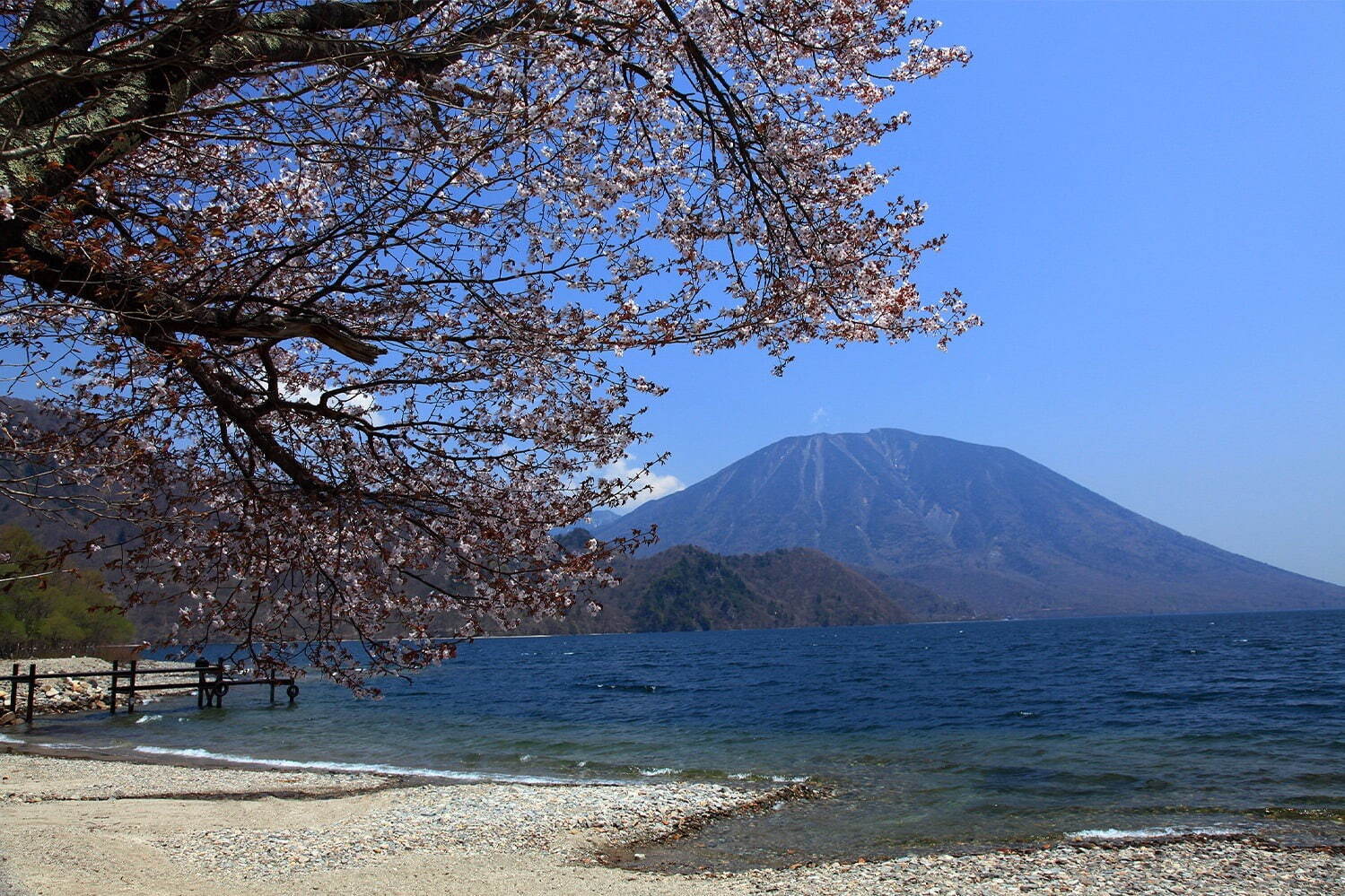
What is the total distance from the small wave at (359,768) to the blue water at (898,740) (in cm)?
34

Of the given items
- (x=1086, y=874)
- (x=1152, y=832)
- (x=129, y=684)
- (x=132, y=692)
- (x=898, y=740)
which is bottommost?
(x=898, y=740)

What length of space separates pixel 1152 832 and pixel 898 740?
1157 cm

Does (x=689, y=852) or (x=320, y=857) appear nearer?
(x=320, y=857)

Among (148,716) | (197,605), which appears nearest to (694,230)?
(197,605)

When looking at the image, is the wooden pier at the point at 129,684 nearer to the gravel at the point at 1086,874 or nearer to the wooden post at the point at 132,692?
the wooden post at the point at 132,692

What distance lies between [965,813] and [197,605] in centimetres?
1283

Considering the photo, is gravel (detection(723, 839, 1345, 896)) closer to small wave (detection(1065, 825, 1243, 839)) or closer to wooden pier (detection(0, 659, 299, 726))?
small wave (detection(1065, 825, 1243, 839))

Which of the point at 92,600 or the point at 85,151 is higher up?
the point at 85,151

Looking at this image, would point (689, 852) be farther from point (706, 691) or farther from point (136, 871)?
point (706, 691)

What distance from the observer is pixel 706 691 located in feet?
148

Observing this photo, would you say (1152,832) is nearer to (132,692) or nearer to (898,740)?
(898,740)

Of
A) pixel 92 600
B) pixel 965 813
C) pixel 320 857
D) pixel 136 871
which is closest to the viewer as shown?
pixel 136 871

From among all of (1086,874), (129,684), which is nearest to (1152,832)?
(1086,874)

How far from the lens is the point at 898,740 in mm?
24094
